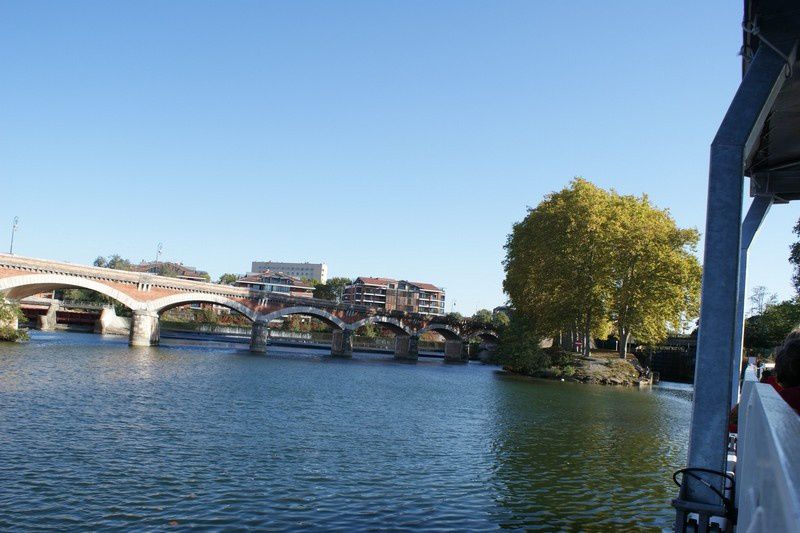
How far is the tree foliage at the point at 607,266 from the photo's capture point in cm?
4738

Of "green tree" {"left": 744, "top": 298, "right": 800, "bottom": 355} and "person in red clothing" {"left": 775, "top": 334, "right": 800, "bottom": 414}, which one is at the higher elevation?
"green tree" {"left": 744, "top": 298, "right": 800, "bottom": 355}

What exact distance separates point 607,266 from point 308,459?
37478 millimetres

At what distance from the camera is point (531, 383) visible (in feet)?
142

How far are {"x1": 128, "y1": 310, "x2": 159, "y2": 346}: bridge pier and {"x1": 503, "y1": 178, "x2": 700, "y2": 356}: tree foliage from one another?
101 ft

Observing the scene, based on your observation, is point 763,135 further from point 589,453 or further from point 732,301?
point 589,453

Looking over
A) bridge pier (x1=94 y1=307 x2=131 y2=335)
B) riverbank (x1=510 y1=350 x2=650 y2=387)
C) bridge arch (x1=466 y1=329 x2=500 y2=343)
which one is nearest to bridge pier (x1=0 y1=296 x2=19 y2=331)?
bridge pier (x1=94 y1=307 x2=131 y2=335)

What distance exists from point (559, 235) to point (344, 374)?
20.2 m

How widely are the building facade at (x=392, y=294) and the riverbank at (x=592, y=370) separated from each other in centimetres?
10326

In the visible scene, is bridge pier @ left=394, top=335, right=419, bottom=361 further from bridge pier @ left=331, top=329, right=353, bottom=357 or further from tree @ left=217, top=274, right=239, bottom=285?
tree @ left=217, top=274, right=239, bottom=285

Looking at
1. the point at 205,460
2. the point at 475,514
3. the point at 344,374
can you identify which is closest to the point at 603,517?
the point at 475,514

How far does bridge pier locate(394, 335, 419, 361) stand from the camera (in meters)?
71.9

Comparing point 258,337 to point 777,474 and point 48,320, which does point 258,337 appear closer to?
point 48,320

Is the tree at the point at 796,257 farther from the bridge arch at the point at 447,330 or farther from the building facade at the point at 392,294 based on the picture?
the building facade at the point at 392,294

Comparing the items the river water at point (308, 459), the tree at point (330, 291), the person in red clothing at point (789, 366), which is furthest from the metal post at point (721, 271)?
the tree at point (330, 291)
